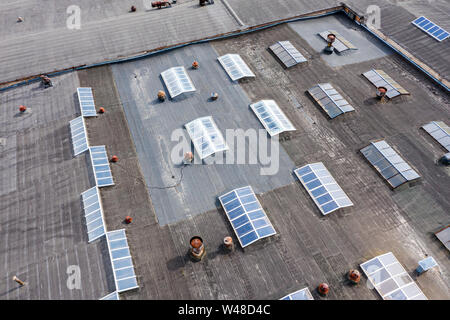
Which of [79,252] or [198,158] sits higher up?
[198,158]

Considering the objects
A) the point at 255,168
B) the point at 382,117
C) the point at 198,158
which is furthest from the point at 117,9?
the point at 382,117

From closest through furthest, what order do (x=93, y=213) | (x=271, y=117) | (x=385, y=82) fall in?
(x=93, y=213) < (x=271, y=117) < (x=385, y=82)

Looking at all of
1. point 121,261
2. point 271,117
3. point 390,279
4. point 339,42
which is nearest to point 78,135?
point 121,261

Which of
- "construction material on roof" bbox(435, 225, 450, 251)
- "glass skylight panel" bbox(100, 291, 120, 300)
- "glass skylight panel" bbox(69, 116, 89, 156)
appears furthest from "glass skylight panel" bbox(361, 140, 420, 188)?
"glass skylight panel" bbox(69, 116, 89, 156)

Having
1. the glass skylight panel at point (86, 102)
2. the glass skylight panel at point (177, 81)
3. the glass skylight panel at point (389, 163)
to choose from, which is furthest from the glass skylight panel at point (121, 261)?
the glass skylight panel at point (389, 163)

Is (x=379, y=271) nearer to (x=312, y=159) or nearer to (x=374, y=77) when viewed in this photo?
(x=312, y=159)

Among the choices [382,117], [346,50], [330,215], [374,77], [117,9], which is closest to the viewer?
[330,215]

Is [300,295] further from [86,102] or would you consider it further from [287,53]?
[86,102]
